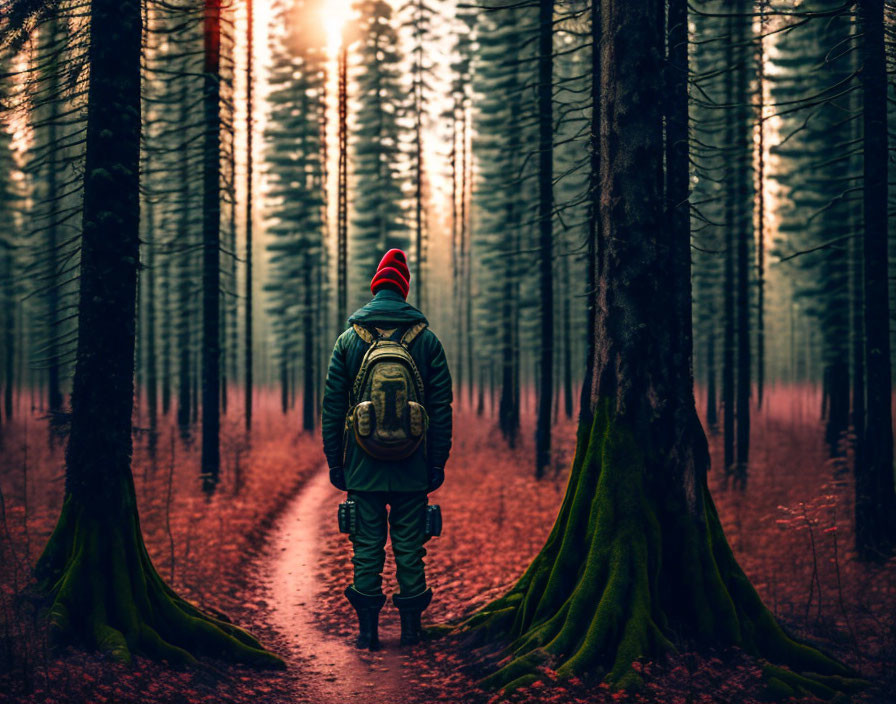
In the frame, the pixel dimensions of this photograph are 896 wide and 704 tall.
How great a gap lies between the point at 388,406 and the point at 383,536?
123 cm

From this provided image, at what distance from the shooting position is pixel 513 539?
1011 cm

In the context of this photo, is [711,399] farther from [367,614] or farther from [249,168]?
[367,614]

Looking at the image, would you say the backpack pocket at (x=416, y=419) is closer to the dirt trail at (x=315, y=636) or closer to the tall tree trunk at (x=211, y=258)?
the dirt trail at (x=315, y=636)

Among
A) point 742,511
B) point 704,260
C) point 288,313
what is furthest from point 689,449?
point 288,313

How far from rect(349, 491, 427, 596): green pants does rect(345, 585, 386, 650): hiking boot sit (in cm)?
5

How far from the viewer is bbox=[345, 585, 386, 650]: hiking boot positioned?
18.6 ft

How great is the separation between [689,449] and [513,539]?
5.45 m

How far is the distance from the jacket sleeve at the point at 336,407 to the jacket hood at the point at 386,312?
259 mm

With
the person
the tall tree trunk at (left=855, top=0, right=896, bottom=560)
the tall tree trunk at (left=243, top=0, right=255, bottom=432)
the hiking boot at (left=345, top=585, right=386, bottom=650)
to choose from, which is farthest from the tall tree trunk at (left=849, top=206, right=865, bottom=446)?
the tall tree trunk at (left=243, top=0, right=255, bottom=432)

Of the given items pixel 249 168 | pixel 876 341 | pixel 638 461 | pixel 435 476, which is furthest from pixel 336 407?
pixel 249 168

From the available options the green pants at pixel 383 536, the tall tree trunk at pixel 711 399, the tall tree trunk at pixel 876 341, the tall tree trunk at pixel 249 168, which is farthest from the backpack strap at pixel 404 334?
the tall tree trunk at pixel 711 399

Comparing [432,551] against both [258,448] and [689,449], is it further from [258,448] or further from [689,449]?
[258,448]

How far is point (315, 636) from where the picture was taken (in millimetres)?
6461

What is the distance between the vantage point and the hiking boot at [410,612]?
5.77 m
